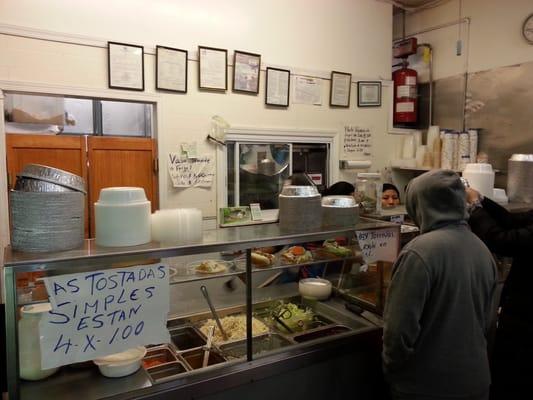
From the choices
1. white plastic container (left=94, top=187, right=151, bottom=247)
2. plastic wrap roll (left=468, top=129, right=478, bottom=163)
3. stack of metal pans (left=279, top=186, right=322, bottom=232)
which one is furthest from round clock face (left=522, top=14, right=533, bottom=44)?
white plastic container (left=94, top=187, right=151, bottom=247)

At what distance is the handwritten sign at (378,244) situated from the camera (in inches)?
70.6

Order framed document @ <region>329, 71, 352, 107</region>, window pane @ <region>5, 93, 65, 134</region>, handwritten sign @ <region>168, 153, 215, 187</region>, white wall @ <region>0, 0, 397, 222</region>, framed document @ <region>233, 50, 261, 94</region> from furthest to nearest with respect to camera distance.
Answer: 1. framed document @ <region>329, 71, 352, 107</region>
2. framed document @ <region>233, 50, 261, 94</region>
3. handwritten sign @ <region>168, 153, 215, 187</region>
4. window pane @ <region>5, 93, 65, 134</region>
5. white wall @ <region>0, 0, 397, 222</region>

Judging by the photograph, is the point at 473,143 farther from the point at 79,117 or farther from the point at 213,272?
the point at 79,117

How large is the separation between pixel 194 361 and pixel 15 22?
2413mm

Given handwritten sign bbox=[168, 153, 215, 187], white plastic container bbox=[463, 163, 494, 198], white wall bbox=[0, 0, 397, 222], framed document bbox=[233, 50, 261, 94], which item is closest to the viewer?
white plastic container bbox=[463, 163, 494, 198]

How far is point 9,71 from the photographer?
2.63 metres

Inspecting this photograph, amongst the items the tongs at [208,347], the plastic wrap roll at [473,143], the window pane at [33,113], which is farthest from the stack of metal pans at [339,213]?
the plastic wrap roll at [473,143]

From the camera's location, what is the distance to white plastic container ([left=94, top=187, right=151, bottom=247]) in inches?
50.2

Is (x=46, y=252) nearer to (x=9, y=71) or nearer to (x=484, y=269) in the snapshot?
(x=484, y=269)

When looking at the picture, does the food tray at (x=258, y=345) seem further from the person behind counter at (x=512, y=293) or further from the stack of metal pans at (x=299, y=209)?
the person behind counter at (x=512, y=293)

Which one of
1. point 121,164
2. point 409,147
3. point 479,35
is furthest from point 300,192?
point 479,35

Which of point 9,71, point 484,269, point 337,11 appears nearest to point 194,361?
point 484,269

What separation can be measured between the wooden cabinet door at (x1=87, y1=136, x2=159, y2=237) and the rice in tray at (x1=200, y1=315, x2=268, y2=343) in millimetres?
1528

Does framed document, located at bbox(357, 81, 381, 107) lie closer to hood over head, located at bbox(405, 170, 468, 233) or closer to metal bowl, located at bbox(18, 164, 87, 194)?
hood over head, located at bbox(405, 170, 468, 233)
